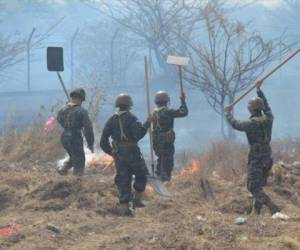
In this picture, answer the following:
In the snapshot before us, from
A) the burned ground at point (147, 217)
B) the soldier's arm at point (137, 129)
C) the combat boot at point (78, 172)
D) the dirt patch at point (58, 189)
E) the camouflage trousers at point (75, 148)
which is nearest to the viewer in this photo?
the burned ground at point (147, 217)

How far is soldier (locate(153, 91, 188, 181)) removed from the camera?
28.5ft

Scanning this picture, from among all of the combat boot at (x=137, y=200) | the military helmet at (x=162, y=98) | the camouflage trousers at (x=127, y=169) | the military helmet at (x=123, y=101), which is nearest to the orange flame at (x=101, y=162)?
the military helmet at (x=162, y=98)

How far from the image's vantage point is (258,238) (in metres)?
5.61

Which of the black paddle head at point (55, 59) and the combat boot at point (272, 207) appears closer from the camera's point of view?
the combat boot at point (272, 207)

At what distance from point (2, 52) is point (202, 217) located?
2004 centimetres

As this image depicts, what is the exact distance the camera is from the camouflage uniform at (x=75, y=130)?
8492 millimetres

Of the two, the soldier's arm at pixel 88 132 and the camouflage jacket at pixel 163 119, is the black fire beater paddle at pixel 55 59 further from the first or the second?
the camouflage jacket at pixel 163 119

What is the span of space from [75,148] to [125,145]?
2063 mm

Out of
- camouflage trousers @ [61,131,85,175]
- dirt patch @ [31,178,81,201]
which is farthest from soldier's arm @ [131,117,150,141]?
camouflage trousers @ [61,131,85,175]

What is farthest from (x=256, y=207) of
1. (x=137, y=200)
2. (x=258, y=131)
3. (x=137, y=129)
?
(x=137, y=129)

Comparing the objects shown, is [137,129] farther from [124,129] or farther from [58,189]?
[58,189]

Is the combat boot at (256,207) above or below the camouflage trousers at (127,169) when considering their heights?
below

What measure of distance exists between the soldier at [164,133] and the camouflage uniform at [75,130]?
109cm

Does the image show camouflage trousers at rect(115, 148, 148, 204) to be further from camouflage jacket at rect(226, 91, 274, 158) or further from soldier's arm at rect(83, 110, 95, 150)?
soldier's arm at rect(83, 110, 95, 150)
